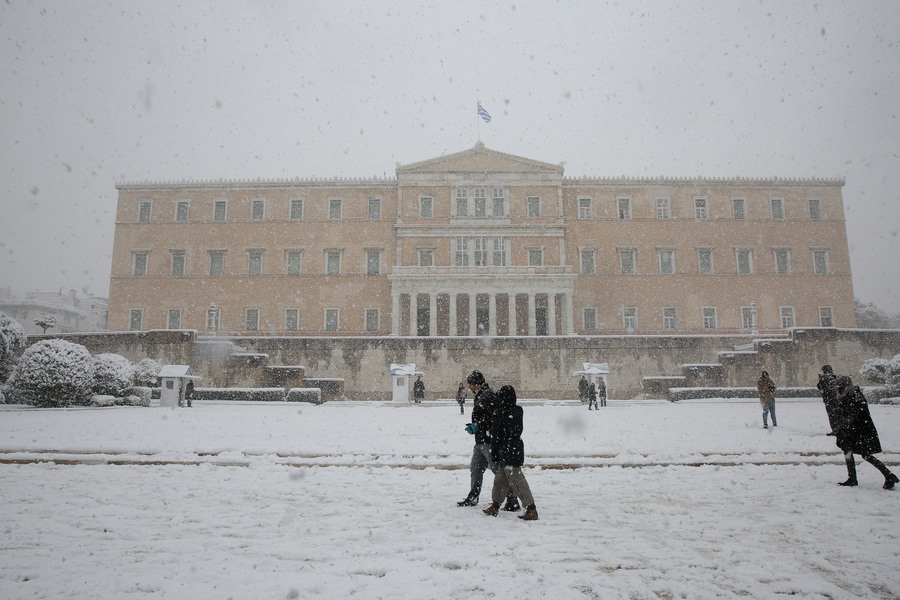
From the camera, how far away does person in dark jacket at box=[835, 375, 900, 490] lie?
700 centimetres

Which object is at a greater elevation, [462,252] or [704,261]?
[462,252]

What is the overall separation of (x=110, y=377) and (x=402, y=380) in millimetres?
11283

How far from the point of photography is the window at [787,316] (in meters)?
Answer: 39.7

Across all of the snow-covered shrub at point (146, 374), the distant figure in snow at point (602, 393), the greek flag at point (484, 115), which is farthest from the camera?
the greek flag at point (484, 115)

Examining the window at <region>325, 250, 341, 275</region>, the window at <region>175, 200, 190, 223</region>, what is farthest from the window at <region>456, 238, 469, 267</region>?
the window at <region>175, 200, 190, 223</region>

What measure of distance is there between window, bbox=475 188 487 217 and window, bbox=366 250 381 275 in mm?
7659

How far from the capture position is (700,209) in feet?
137

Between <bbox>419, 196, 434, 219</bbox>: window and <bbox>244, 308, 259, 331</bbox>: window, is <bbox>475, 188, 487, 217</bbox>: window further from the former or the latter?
<bbox>244, 308, 259, 331</bbox>: window

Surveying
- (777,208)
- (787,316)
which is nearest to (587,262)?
(787,316)

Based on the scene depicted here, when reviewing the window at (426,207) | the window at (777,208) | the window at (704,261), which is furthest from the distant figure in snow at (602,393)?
the window at (777,208)

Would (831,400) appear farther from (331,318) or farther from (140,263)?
(140,263)

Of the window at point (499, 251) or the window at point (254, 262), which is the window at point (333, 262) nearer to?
the window at point (254, 262)

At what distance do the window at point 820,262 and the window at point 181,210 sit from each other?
46069 millimetres

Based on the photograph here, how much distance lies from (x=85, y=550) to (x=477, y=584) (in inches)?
128
